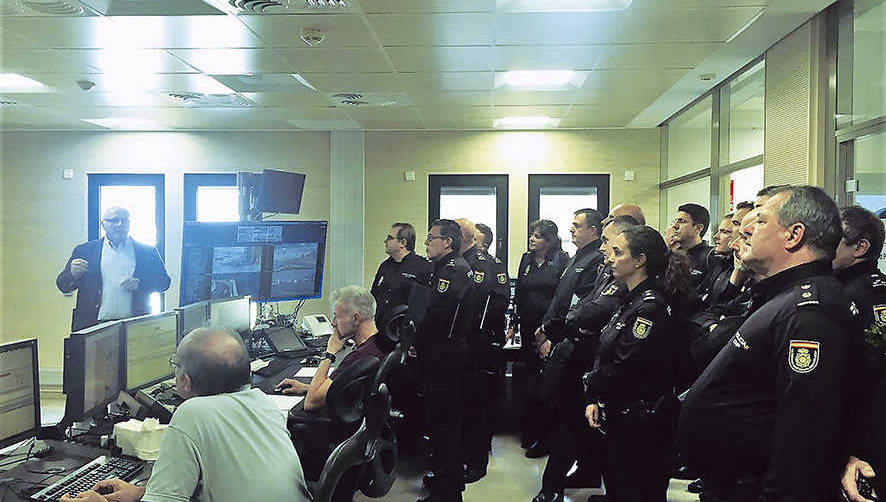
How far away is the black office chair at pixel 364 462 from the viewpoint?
206cm

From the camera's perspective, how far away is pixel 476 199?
303 inches

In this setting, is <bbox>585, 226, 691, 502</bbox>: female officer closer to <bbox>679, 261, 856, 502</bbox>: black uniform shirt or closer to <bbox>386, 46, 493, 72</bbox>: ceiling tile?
<bbox>679, 261, 856, 502</bbox>: black uniform shirt

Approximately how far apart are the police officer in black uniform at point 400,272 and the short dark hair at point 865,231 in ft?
10.4

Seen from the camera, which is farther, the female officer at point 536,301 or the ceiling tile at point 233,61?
the female officer at point 536,301

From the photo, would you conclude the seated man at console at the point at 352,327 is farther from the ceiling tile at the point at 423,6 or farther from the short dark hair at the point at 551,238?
the short dark hair at the point at 551,238

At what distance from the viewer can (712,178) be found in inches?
229

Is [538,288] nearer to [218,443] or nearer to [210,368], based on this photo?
[210,368]

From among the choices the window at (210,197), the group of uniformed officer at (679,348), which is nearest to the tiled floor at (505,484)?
the group of uniformed officer at (679,348)

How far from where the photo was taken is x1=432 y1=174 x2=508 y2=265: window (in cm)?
766

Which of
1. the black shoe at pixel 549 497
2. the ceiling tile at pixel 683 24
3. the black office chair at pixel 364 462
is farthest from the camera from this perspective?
the black shoe at pixel 549 497

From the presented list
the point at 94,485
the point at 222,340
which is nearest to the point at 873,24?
the point at 222,340

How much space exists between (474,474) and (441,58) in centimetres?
280

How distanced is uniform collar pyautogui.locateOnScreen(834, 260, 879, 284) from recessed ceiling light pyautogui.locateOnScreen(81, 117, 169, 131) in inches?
265

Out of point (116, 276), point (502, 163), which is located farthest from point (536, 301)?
point (116, 276)
